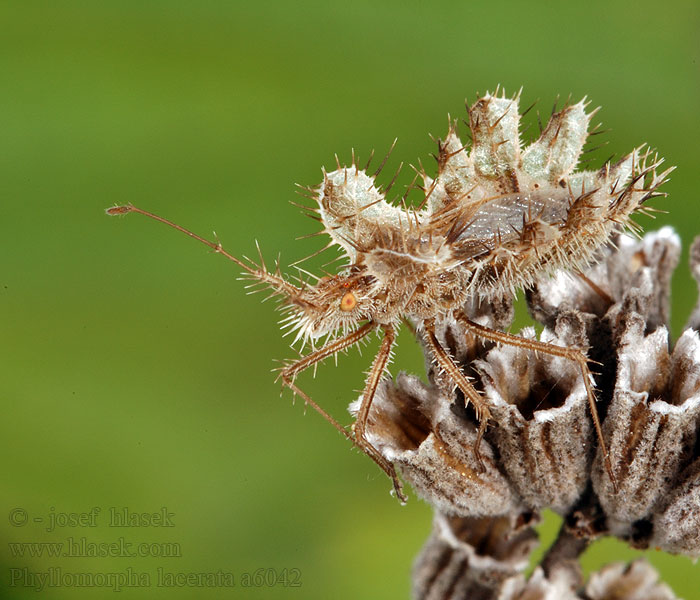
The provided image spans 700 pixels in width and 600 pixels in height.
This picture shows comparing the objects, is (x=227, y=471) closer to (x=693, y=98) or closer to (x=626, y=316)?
(x=626, y=316)

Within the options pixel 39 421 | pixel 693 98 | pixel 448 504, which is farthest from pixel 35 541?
pixel 693 98

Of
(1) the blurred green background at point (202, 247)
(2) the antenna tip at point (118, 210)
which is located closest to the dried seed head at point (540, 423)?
(1) the blurred green background at point (202, 247)

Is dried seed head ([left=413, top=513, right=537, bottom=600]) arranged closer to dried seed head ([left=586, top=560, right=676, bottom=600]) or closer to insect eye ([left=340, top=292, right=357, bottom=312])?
dried seed head ([left=586, top=560, right=676, bottom=600])

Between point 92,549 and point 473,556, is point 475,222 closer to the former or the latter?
point 473,556

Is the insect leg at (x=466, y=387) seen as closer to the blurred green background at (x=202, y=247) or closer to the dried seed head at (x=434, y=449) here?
the dried seed head at (x=434, y=449)

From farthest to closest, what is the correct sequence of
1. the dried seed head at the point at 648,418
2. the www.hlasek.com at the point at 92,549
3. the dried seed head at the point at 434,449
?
the www.hlasek.com at the point at 92,549, the dried seed head at the point at 434,449, the dried seed head at the point at 648,418

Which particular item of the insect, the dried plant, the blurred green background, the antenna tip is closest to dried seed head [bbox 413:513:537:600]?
the dried plant

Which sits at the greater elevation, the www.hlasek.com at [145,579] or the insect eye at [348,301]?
the insect eye at [348,301]
